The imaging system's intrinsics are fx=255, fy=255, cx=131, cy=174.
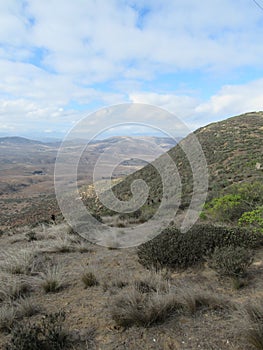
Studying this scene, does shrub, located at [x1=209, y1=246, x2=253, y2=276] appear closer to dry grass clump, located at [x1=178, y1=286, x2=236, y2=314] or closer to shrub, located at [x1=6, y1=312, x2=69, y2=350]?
dry grass clump, located at [x1=178, y1=286, x2=236, y2=314]

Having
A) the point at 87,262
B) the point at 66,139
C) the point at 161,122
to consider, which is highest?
the point at 161,122

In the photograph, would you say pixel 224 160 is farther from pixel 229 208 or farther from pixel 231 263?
pixel 231 263

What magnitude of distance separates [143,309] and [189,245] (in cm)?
240

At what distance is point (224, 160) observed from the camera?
76.9 feet

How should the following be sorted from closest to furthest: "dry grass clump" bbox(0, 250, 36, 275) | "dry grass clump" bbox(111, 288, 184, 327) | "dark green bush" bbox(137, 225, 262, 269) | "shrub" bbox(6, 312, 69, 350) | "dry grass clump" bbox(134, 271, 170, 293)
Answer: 1. "shrub" bbox(6, 312, 69, 350)
2. "dry grass clump" bbox(111, 288, 184, 327)
3. "dry grass clump" bbox(134, 271, 170, 293)
4. "dark green bush" bbox(137, 225, 262, 269)
5. "dry grass clump" bbox(0, 250, 36, 275)

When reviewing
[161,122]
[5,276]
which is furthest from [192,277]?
[161,122]

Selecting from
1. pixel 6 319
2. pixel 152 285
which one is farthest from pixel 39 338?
pixel 152 285

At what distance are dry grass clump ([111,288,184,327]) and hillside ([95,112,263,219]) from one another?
34.6ft

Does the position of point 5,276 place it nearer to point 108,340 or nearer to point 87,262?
point 87,262

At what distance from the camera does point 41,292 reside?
15.4ft

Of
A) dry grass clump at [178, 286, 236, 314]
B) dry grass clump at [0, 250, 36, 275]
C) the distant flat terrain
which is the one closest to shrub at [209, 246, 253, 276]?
dry grass clump at [178, 286, 236, 314]

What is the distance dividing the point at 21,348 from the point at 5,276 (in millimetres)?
2648

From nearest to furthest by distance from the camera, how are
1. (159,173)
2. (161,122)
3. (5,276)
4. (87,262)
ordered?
(5,276) → (87,262) → (161,122) → (159,173)

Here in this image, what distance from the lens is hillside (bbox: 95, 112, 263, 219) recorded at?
54.4ft
